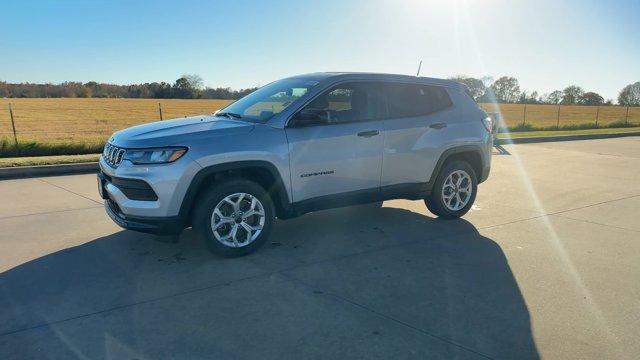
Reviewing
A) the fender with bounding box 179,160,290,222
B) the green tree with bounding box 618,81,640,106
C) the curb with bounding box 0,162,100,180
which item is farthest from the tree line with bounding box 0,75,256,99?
the green tree with bounding box 618,81,640,106

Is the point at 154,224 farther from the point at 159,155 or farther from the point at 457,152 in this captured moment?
the point at 457,152

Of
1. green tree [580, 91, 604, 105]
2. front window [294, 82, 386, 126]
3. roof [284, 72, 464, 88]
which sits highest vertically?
roof [284, 72, 464, 88]

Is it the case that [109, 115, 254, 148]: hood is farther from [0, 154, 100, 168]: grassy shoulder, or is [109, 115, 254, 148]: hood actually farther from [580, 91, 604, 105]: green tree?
[580, 91, 604, 105]: green tree

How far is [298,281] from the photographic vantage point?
438 cm

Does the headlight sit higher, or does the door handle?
the door handle

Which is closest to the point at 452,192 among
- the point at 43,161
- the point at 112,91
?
the point at 43,161

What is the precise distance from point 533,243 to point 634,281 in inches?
47.2

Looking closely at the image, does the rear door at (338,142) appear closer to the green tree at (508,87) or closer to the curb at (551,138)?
the curb at (551,138)

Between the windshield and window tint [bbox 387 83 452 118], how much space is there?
3.36ft

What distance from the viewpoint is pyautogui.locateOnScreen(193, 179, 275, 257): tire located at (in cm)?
→ 477

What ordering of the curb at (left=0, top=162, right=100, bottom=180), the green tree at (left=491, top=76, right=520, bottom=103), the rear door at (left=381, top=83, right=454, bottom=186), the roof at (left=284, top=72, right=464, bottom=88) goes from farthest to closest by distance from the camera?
the green tree at (left=491, top=76, right=520, bottom=103) → the curb at (left=0, top=162, right=100, bottom=180) → the rear door at (left=381, top=83, right=454, bottom=186) → the roof at (left=284, top=72, right=464, bottom=88)

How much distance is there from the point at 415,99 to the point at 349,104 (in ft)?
3.33

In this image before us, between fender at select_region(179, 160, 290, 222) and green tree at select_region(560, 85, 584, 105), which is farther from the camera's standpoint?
green tree at select_region(560, 85, 584, 105)

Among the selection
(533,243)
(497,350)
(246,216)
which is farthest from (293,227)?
(497,350)
